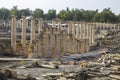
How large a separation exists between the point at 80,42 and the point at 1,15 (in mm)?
49865

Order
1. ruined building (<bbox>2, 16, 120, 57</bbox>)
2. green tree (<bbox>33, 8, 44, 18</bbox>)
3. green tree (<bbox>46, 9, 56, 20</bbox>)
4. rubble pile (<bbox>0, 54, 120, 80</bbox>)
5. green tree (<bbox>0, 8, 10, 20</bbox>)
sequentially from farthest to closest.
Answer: green tree (<bbox>33, 8, 44, 18</bbox>), green tree (<bbox>46, 9, 56, 20</bbox>), green tree (<bbox>0, 8, 10, 20</bbox>), ruined building (<bbox>2, 16, 120, 57</bbox>), rubble pile (<bbox>0, 54, 120, 80</bbox>)

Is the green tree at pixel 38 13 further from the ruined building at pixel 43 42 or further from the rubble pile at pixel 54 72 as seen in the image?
the rubble pile at pixel 54 72

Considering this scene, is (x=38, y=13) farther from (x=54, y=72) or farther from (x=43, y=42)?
(x=54, y=72)

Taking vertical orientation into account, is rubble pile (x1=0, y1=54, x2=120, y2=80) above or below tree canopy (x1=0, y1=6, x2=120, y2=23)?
below

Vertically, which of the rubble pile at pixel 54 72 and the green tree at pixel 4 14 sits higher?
the green tree at pixel 4 14

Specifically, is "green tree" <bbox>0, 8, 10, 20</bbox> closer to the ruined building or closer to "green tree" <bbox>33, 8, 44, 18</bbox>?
"green tree" <bbox>33, 8, 44, 18</bbox>

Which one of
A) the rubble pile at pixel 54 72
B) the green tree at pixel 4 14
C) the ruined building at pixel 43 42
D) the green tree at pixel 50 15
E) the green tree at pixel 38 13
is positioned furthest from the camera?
the green tree at pixel 38 13

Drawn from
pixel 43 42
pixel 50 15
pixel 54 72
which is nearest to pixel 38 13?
pixel 50 15

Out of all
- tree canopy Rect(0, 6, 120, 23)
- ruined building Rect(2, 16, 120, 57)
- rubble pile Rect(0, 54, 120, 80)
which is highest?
tree canopy Rect(0, 6, 120, 23)

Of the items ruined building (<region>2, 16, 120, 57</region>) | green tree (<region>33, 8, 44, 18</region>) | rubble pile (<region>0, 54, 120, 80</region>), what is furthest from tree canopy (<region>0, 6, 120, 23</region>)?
rubble pile (<region>0, 54, 120, 80</region>)

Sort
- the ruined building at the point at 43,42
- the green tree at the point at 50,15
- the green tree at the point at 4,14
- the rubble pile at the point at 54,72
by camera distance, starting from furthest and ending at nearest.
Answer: the green tree at the point at 50,15 → the green tree at the point at 4,14 → the ruined building at the point at 43,42 → the rubble pile at the point at 54,72

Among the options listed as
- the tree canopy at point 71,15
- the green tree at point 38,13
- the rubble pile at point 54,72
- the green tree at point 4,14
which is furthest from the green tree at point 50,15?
the rubble pile at point 54,72

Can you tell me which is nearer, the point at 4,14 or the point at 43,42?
the point at 43,42

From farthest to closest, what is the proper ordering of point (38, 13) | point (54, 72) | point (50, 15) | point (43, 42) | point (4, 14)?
1. point (38, 13)
2. point (50, 15)
3. point (4, 14)
4. point (43, 42)
5. point (54, 72)
